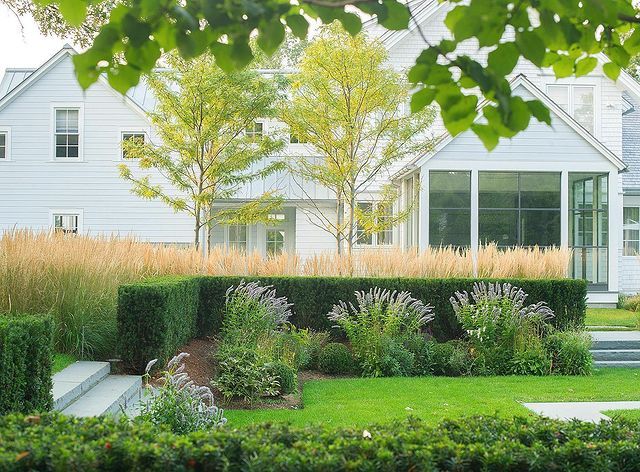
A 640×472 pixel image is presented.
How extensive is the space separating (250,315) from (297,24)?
8.30 metres

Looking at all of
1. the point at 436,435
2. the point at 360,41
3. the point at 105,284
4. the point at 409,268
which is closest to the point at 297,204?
the point at 360,41

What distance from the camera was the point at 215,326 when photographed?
40.9ft

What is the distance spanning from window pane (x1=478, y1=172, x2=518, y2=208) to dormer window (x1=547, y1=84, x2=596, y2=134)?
4.17 metres

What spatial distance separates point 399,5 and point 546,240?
16895mm

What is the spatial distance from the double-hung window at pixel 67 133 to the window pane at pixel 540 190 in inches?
482

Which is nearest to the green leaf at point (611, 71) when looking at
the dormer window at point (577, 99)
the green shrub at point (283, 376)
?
the green shrub at point (283, 376)

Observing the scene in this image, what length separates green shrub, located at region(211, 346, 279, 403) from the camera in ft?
28.5

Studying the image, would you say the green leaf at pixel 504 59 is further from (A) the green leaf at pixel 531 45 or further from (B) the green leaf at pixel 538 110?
(B) the green leaf at pixel 538 110

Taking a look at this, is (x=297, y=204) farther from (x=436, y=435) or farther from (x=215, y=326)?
(x=436, y=435)

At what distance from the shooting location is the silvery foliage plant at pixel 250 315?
1053 centimetres

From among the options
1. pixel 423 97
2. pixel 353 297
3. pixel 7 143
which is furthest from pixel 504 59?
pixel 7 143

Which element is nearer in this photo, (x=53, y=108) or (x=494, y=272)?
(x=494, y=272)

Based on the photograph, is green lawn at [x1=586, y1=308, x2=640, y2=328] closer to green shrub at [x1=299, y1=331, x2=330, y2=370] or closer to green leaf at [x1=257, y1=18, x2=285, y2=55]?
green shrub at [x1=299, y1=331, x2=330, y2=370]

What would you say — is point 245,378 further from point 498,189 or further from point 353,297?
point 498,189
